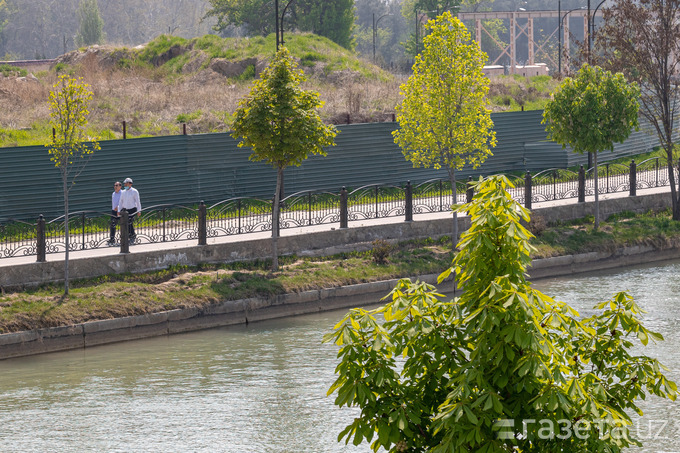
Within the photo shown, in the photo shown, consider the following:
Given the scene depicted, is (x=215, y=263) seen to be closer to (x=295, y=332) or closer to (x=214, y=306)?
(x=214, y=306)

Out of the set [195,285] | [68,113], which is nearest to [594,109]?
[195,285]

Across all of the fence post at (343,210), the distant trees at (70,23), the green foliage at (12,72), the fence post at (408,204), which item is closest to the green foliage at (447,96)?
the fence post at (408,204)

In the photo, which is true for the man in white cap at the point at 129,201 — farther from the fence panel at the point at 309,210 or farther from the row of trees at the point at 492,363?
the row of trees at the point at 492,363

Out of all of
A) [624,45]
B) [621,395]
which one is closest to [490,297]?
[621,395]

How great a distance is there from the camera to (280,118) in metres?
18.2

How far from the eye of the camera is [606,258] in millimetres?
22625

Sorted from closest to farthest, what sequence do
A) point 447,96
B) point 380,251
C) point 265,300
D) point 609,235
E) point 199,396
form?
→ point 199,396
point 265,300
point 380,251
point 447,96
point 609,235

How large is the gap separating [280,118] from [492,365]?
44.4 ft

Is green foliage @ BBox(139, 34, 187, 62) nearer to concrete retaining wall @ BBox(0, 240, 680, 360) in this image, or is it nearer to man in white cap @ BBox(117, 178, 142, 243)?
man in white cap @ BBox(117, 178, 142, 243)

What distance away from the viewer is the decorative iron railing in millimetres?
18672

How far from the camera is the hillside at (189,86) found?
2869 cm

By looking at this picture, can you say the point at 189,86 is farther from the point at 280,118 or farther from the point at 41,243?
the point at 41,243

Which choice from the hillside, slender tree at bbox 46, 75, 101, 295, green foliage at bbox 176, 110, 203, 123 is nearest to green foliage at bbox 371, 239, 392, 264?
slender tree at bbox 46, 75, 101, 295

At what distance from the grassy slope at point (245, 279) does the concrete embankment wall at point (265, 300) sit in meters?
0.17
